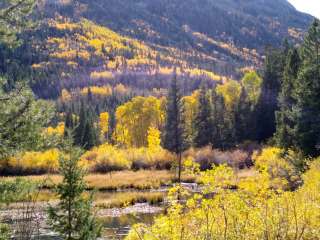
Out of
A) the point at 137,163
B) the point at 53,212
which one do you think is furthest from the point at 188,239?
the point at 137,163

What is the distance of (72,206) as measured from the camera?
49.2 feet

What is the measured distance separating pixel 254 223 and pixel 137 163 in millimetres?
58061

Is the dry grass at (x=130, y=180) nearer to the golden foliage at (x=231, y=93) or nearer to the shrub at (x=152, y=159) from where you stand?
the shrub at (x=152, y=159)

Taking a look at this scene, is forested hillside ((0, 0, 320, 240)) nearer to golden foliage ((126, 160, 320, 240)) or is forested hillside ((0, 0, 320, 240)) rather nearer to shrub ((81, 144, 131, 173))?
golden foliage ((126, 160, 320, 240))

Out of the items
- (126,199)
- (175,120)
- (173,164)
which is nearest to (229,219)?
(173,164)

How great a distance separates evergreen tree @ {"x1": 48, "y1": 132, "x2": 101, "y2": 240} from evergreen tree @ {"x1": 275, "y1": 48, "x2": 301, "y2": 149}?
33359 millimetres

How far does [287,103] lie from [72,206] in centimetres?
4174

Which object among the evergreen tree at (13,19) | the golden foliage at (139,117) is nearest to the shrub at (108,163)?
the golden foliage at (139,117)

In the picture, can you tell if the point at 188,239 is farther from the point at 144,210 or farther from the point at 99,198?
the point at 99,198

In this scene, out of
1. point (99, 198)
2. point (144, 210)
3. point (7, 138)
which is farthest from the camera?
point (99, 198)

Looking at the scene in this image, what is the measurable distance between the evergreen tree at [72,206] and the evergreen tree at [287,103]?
1313 inches

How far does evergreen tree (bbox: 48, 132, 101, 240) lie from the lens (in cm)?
1487

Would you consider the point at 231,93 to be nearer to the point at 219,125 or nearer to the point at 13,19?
the point at 219,125

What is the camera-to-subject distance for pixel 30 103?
14.0 m
